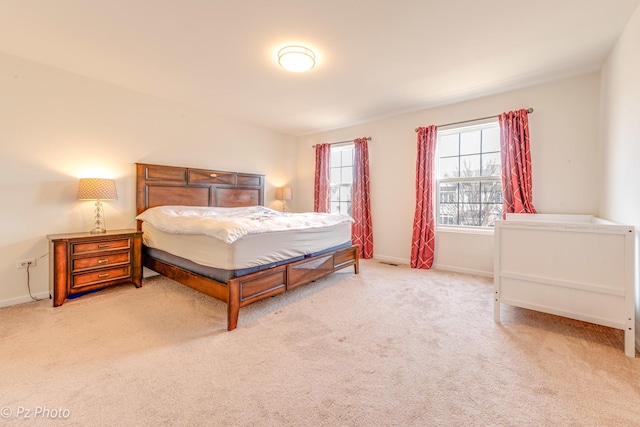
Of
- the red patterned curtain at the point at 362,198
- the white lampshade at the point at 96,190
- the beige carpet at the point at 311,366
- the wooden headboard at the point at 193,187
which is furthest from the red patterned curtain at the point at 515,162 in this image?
the white lampshade at the point at 96,190

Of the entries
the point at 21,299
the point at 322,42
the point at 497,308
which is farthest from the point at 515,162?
the point at 21,299

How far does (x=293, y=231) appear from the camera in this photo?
2.67 meters

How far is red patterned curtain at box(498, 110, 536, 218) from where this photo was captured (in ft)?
10.5

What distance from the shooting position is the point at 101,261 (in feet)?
9.23

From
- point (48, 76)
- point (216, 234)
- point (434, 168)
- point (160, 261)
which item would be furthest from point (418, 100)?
point (48, 76)

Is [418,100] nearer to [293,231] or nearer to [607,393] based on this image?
[293,231]

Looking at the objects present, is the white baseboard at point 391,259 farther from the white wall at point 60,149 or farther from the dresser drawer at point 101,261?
the dresser drawer at point 101,261

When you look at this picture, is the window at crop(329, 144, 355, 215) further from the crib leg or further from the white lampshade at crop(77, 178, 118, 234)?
the white lampshade at crop(77, 178, 118, 234)

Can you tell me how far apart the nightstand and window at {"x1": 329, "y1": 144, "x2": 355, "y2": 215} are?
3.40m

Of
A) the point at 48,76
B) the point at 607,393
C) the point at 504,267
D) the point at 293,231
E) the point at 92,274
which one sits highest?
the point at 48,76

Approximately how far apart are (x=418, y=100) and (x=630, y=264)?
2898 millimetres

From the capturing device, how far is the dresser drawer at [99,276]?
266cm

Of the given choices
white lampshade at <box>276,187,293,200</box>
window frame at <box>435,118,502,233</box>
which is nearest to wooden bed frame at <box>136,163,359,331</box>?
white lampshade at <box>276,187,293,200</box>

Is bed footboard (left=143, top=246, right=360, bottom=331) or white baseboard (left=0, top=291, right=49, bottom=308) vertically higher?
bed footboard (left=143, top=246, right=360, bottom=331)
